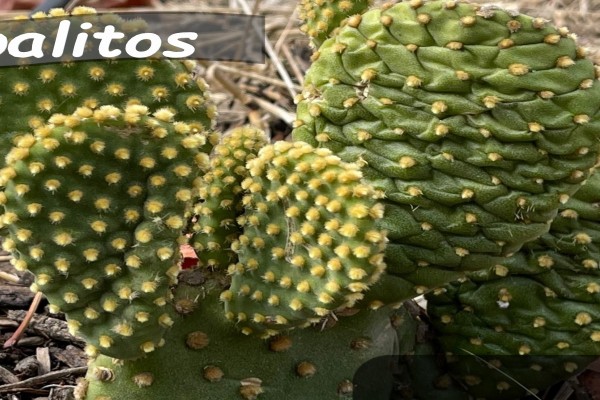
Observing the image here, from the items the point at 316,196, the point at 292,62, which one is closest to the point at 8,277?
the point at 316,196

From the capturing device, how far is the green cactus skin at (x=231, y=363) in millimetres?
1195

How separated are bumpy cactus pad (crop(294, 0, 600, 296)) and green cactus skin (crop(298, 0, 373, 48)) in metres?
0.11

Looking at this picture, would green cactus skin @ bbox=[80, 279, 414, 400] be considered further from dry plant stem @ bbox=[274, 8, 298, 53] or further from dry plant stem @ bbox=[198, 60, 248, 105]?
dry plant stem @ bbox=[274, 8, 298, 53]

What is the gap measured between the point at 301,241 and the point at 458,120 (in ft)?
0.85

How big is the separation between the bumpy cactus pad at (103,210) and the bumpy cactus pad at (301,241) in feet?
0.37

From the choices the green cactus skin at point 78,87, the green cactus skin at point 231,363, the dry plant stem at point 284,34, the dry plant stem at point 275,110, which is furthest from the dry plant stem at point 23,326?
the dry plant stem at point 284,34

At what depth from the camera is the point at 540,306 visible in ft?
4.57

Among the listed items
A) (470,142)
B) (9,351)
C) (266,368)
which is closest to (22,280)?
(9,351)

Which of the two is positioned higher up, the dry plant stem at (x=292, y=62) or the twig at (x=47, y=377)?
the twig at (x=47, y=377)

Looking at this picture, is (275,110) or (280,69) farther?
(280,69)

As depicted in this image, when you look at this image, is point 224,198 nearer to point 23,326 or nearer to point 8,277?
point 23,326

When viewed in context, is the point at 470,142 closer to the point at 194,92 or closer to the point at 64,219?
the point at 194,92

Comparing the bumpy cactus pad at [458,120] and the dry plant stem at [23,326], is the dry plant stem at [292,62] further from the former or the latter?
the bumpy cactus pad at [458,120]

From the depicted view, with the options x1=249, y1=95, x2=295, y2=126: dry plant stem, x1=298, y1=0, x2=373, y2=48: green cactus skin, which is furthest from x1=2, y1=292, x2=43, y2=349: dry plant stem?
x1=249, y1=95, x2=295, y2=126: dry plant stem
